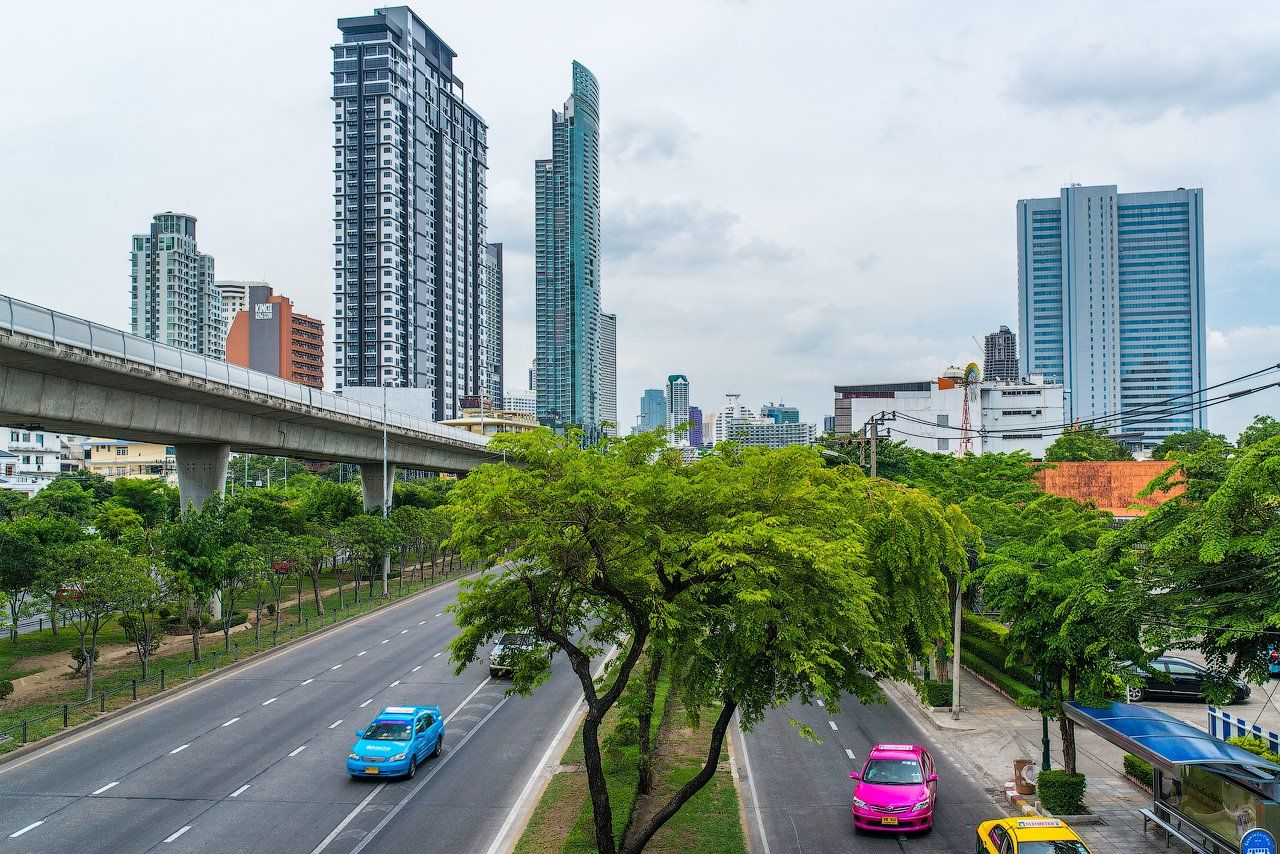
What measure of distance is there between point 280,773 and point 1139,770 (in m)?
21.6

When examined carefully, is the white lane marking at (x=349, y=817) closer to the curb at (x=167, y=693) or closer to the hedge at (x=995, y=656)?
the curb at (x=167, y=693)

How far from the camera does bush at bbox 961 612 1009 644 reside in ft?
114

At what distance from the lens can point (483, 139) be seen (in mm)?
192875

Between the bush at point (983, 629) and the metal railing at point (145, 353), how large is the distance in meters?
34.9

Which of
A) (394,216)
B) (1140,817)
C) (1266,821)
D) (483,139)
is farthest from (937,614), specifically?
(483,139)

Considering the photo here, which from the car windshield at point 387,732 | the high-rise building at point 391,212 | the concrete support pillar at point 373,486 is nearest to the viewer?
the car windshield at point 387,732

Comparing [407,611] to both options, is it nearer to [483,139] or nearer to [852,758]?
[852,758]

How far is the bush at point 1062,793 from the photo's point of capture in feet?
65.1

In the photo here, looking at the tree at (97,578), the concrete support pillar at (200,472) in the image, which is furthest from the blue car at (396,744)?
the concrete support pillar at (200,472)

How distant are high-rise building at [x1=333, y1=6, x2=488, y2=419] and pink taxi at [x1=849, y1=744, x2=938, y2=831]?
135 metres

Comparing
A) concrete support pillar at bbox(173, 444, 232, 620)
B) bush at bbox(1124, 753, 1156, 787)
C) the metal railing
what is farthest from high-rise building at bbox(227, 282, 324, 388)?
bush at bbox(1124, 753, 1156, 787)

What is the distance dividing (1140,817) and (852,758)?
763 cm

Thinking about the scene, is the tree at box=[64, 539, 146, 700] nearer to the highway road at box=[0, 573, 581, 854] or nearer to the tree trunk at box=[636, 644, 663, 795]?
the highway road at box=[0, 573, 581, 854]

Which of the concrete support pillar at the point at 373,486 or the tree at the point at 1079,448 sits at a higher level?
the tree at the point at 1079,448
